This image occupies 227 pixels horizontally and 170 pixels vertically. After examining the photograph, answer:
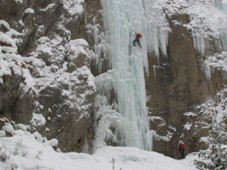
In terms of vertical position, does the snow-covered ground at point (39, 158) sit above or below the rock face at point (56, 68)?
below

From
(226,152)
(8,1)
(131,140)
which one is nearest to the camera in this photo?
(226,152)

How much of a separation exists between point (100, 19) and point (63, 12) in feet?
8.86

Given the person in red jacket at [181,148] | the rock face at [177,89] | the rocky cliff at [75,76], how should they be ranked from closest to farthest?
the rocky cliff at [75,76]
the person in red jacket at [181,148]
the rock face at [177,89]

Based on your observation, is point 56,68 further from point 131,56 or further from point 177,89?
point 177,89

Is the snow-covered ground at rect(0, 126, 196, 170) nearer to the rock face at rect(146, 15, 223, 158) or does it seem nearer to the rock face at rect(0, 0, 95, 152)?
the rock face at rect(0, 0, 95, 152)

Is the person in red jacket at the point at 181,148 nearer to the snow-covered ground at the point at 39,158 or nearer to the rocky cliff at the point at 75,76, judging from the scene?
the rocky cliff at the point at 75,76

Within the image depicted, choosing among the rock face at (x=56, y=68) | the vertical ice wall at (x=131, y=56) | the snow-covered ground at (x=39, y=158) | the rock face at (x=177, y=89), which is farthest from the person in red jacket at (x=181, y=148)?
the snow-covered ground at (x=39, y=158)

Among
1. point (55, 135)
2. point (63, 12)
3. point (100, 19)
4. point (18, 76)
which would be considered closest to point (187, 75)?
point (100, 19)

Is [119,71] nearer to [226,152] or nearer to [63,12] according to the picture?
[63,12]

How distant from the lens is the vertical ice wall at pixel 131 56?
15.4 m

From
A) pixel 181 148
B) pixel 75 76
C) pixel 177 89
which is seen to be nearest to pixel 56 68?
pixel 75 76

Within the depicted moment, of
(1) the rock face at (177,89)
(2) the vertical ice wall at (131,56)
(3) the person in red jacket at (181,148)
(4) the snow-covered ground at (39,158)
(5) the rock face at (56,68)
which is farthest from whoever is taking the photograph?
(1) the rock face at (177,89)

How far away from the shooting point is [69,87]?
42.5 ft

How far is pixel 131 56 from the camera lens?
16469 millimetres
